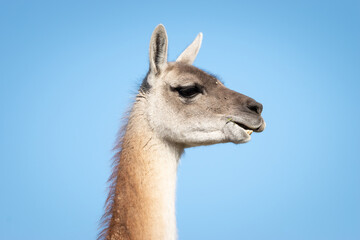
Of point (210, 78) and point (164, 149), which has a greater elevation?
point (210, 78)

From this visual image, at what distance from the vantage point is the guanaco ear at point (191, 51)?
6252 millimetres

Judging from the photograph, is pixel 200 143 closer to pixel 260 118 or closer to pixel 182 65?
pixel 260 118

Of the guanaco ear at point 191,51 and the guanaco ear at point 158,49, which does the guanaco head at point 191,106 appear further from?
the guanaco ear at point 191,51

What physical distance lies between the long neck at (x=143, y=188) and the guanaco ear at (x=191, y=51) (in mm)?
1520

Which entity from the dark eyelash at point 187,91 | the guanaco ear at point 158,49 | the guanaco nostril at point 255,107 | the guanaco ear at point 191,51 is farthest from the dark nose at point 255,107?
the guanaco ear at point 191,51

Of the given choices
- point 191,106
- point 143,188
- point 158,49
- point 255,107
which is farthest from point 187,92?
point 143,188

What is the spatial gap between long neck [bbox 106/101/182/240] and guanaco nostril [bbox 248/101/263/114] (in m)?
0.99

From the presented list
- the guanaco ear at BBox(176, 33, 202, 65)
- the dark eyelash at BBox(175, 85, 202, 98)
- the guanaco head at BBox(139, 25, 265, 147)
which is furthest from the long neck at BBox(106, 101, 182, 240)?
the guanaco ear at BBox(176, 33, 202, 65)

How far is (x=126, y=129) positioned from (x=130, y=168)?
670 millimetres

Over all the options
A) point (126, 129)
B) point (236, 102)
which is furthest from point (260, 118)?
point (126, 129)

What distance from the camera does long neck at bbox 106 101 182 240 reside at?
423 cm

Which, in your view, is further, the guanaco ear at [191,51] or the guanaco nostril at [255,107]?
the guanaco ear at [191,51]

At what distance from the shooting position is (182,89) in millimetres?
5133

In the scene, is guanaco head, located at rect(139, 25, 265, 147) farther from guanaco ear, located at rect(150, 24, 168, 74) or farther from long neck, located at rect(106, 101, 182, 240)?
long neck, located at rect(106, 101, 182, 240)
